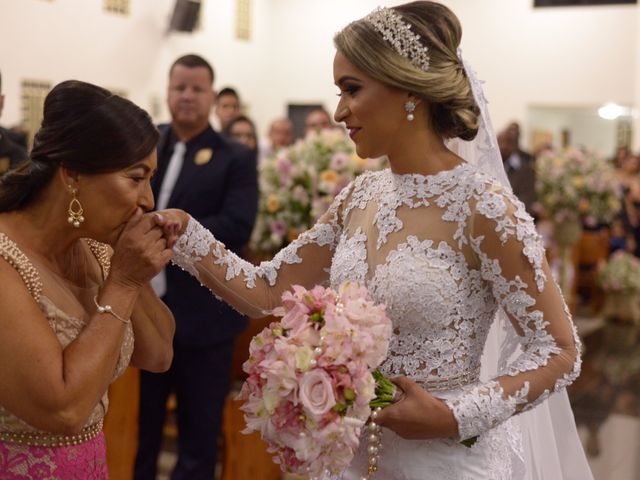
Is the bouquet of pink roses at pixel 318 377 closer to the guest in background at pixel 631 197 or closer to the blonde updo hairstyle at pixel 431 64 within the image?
the blonde updo hairstyle at pixel 431 64

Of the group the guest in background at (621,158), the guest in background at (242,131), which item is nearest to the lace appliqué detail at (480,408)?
the guest in background at (242,131)

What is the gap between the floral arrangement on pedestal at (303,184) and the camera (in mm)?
5387

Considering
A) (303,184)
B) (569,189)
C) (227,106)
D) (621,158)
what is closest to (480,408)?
(303,184)

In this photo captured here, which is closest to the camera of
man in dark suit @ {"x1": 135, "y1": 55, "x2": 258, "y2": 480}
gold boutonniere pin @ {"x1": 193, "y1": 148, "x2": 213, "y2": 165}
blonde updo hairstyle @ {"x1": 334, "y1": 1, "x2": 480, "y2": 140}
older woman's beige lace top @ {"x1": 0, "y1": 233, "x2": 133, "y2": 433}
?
older woman's beige lace top @ {"x1": 0, "y1": 233, "x2": 133, "y2": 433}

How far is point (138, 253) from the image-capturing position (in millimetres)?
2143

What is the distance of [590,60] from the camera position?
15742 mm

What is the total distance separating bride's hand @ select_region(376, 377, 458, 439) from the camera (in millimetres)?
2150

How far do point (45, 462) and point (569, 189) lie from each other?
322 inches

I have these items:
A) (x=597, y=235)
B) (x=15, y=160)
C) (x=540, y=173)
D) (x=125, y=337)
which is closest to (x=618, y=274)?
(x=597, y=235)

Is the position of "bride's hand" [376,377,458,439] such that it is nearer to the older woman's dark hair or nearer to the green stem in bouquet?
the green stem in bouquet

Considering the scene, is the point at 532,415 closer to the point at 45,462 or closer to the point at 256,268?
the point at 256,268

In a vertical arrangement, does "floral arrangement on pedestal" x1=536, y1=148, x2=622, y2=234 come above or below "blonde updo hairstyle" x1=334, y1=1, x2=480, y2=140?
below

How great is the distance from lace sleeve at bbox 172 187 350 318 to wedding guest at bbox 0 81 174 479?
13.8 inches

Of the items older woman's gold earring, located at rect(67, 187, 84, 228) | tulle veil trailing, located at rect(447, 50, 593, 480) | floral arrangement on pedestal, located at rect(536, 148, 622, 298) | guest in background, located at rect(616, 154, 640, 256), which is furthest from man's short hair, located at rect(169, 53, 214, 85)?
guest in background, located at rect(616, 154, 640, 256)
